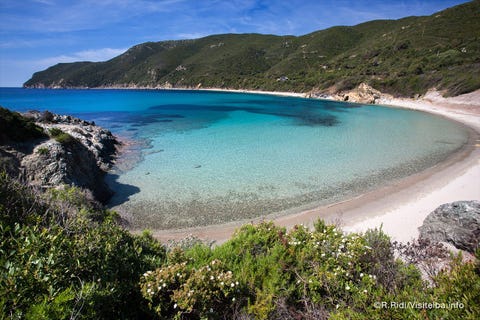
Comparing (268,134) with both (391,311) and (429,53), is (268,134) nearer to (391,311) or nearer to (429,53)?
(391,311)

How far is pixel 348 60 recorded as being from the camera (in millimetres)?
99938

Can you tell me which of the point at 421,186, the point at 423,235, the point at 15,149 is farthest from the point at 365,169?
the point at 15,149

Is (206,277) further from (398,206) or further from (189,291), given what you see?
(398,206)

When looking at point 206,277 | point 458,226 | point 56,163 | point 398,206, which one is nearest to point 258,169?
point 398,206

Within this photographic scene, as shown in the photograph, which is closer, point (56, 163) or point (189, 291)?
point (189, 291)

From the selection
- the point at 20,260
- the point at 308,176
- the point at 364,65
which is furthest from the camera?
the point at 364,65

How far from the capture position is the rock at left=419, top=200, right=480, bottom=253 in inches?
258

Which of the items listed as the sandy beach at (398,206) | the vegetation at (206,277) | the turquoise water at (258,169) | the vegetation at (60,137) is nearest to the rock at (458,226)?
the sandy beach at (398,206)

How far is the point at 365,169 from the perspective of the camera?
1561 centimetres

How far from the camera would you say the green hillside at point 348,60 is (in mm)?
60219

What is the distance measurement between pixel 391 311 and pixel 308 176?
12.0m

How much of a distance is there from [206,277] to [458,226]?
302 inches

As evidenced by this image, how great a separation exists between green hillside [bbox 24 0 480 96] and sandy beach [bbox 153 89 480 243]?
43233mm

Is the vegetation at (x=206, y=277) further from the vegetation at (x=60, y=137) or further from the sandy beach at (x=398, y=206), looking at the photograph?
the vegetation at (x=60, y=137)
